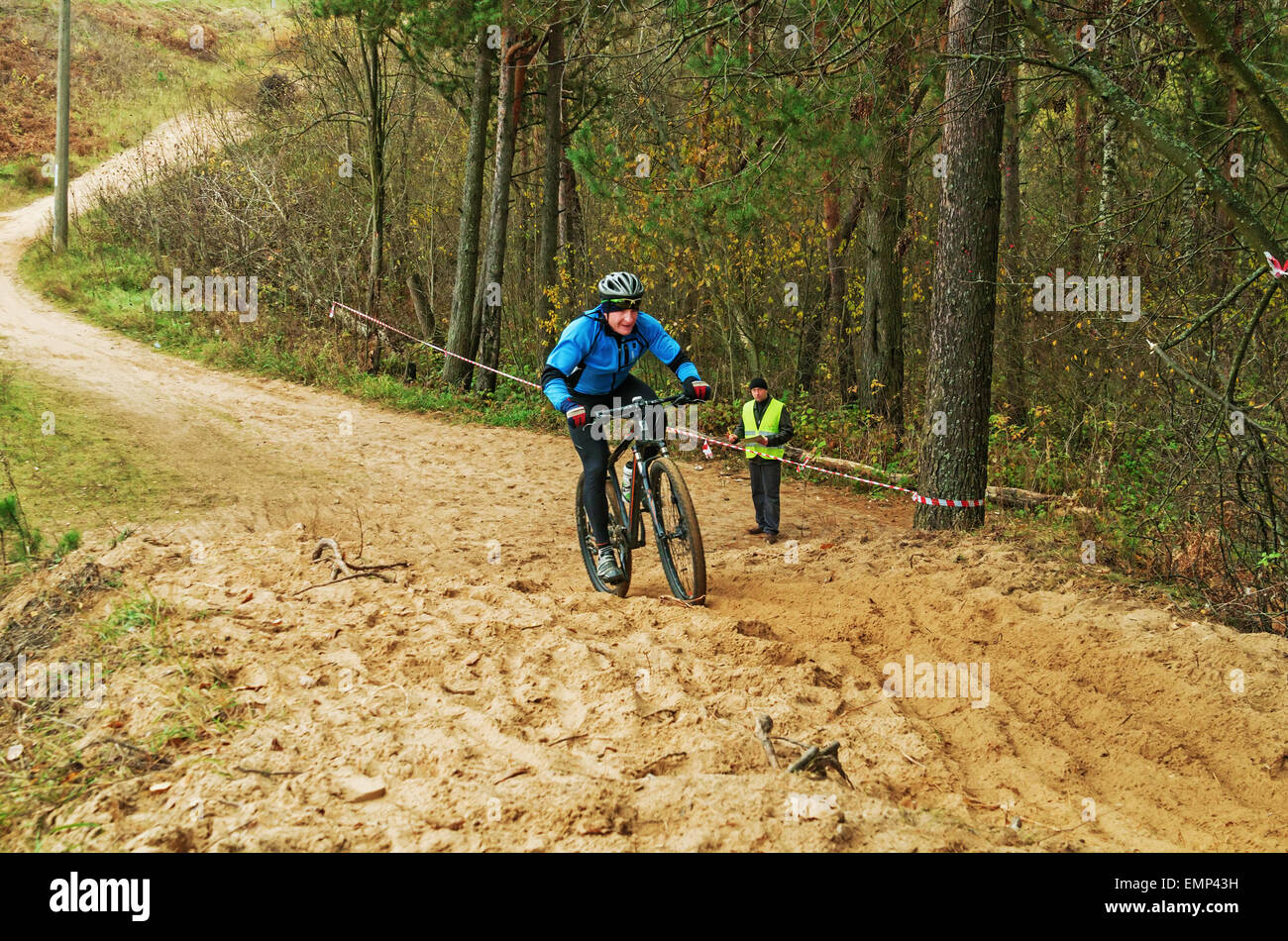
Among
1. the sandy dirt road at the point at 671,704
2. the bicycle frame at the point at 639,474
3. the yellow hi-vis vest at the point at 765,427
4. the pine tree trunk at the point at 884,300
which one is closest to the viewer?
→ the sandy dirt road at the point at 671,704

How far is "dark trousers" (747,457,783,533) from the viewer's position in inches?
366

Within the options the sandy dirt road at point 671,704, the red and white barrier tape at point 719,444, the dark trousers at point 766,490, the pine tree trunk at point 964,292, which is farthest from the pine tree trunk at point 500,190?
the pine tree trunk at point 964,292

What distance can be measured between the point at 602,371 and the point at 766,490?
3.30 metres

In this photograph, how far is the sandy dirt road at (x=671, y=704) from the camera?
3.36 m

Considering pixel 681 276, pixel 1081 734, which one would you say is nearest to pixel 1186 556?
pixel 1081 734

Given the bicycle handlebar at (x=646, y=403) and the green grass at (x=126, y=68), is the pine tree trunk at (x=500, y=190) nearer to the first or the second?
the bicycle handlebar at (x=646, y=403)

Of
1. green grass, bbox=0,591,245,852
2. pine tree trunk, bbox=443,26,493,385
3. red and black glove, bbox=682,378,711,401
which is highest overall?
pine tree trunk, bbox=443,26,493,385

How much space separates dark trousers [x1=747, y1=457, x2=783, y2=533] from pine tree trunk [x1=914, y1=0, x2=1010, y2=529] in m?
1.54

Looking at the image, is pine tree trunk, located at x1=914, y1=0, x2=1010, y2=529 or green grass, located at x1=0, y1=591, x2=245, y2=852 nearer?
green grass, located at x1=0, y1=591, x2=245, y2=852

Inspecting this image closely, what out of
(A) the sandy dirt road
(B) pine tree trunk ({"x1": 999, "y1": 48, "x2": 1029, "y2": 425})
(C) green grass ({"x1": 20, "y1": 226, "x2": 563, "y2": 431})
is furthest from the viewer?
(C) green grass ({"x1": 20, "y1": 226, "x2": 563, "y2": 431})

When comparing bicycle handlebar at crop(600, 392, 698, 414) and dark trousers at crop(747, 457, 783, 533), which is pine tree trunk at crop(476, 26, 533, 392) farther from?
bicycle handlebar at crop(600, 392, 698, 414)

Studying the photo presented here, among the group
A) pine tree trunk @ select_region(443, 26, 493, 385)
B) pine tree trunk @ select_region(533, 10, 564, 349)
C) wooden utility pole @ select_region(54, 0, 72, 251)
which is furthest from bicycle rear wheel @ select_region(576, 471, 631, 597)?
wooden utility pole @ select_region(54, 0, 72, 251)

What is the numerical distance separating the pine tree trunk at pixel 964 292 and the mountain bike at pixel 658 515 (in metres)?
3.00

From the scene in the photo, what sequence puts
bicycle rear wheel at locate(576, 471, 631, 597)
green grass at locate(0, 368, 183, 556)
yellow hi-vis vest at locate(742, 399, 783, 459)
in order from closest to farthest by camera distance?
bicycle rear wheel at locate(576, 471, 631, 597) → green grass at locate(0, 368, 183, 556) → yellow hi-vis vest at locate(742, 399, 783, 459)
